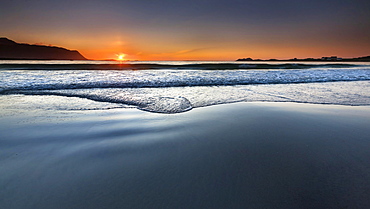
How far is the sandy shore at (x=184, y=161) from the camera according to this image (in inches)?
67.7

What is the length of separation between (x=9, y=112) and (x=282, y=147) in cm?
673

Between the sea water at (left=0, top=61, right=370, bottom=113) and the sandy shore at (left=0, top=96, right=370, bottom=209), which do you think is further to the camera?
the sea water at (left=0, top=61, right=370, bottom=113)

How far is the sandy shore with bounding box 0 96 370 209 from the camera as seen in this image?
172 centimetres

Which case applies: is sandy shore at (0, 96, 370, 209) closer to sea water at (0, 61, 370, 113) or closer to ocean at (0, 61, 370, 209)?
ocean at (0, 61, 370, 209)

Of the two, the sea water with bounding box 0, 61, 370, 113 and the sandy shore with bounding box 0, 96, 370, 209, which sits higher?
the sea water with bounding box 0, 61, 370, 113

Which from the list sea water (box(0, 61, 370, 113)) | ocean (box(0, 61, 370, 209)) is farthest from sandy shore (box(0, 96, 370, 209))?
sea water (box(0, 61, 370, 113))

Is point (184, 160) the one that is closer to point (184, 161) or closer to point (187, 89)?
point (184, 161)

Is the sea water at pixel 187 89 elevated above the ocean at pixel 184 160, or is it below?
above

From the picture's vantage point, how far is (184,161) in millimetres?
2422

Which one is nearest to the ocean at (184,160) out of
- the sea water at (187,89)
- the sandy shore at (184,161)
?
the sandy shore at (184,161)

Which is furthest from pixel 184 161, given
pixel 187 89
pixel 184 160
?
pixel 187 89

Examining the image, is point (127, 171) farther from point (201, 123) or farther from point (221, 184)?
point (201, 123)

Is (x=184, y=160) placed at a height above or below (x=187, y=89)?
below

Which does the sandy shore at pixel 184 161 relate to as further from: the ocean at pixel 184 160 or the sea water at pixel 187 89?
the sea water at pixel 187 89
